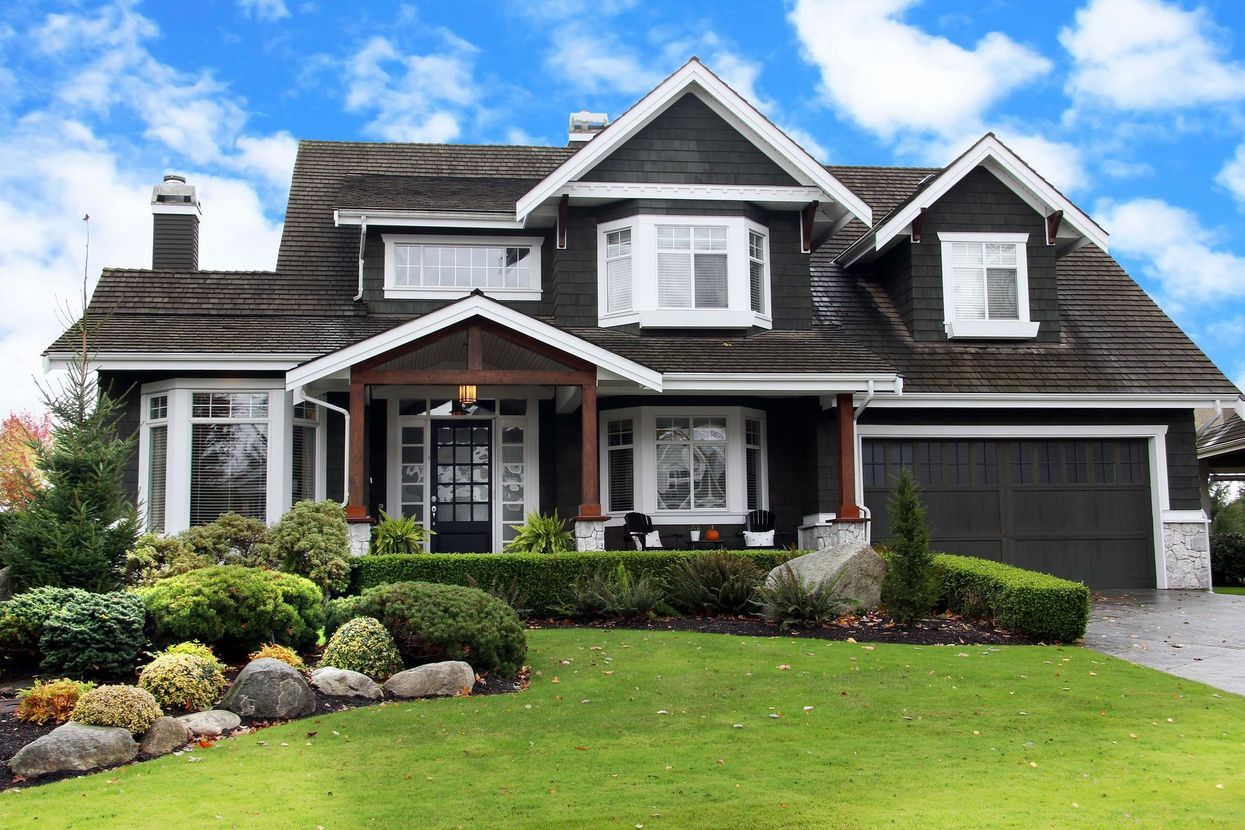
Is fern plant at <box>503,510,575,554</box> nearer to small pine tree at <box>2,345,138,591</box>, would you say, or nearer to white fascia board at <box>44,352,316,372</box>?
white fascia board at <box>44,352,316,372</box>

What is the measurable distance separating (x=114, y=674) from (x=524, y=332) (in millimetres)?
6745

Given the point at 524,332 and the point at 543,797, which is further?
the point at 524,332

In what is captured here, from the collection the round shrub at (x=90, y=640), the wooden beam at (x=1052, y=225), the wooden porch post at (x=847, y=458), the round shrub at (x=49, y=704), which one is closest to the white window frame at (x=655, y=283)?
the wooden porch post at (x=847, y=458)

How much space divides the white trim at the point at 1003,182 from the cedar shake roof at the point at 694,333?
1.50m

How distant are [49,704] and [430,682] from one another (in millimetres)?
2877

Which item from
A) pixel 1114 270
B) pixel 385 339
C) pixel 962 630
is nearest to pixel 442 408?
pixel 385 339

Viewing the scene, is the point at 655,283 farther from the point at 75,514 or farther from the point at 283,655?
the point at 283,655

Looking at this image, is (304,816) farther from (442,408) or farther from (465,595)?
(442,408)

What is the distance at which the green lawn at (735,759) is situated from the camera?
265 inches

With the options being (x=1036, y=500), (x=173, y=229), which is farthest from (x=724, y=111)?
(x=173, y=229)

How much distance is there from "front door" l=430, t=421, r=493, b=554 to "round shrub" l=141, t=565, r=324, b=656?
20.4 ft

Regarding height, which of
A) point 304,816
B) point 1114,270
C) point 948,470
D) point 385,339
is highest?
point 1114,270

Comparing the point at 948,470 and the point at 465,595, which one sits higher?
the point at 948,470

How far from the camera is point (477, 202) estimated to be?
18.5 m
